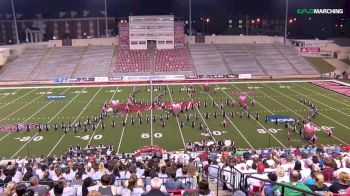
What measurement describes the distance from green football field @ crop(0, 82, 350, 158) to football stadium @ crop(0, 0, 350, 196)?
114mm

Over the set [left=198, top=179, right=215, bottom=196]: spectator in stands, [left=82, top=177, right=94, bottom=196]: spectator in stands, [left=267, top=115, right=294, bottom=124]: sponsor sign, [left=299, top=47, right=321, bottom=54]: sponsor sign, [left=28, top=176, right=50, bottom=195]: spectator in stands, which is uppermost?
[left=299, top=47, right=321, bottom=54]: sponsor sign

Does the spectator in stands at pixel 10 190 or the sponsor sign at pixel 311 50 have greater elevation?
the sponsor sign at pixel 311 50

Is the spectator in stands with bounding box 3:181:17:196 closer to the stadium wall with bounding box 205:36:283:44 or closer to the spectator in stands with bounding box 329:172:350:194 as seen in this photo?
the spectator in stands with bounding box 329:172:350:194

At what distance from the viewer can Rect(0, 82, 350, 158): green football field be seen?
1961 centimetres

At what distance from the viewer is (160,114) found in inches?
1008

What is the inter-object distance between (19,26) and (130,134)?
205 ft

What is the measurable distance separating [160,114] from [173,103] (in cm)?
200

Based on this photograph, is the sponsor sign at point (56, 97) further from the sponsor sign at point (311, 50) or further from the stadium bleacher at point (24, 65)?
the sponsor sign at point (311, 50)

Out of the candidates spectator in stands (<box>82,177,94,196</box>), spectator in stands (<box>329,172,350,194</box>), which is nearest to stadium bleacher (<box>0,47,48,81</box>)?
spectator in stands (<box>82,177,94,196</box>)

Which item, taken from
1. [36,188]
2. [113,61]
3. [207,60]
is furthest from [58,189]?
[207,60]

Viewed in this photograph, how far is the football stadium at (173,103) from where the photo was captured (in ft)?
25.8

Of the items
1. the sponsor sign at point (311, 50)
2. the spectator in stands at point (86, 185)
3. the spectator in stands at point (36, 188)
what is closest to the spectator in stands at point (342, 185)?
the spectator in stands at point (86, 185)

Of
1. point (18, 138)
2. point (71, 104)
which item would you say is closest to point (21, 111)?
point (71, 104)

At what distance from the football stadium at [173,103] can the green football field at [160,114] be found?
11cm
